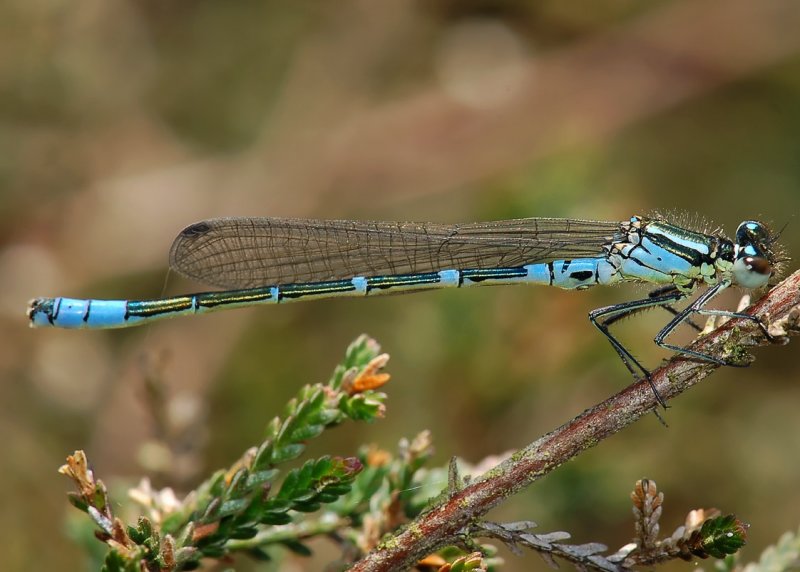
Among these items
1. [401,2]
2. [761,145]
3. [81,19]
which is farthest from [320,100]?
[761,145]

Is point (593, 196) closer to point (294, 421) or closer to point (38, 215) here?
point (294, 421)

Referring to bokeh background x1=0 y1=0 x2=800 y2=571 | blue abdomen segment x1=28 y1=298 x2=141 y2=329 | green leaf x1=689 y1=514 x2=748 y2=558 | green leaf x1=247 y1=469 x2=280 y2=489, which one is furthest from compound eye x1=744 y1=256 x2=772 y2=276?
blue abdomen segment x1=28 y1=298 x2=141 y2=329

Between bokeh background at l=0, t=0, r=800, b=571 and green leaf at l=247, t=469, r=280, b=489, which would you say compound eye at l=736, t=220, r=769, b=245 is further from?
green leaf at l=247, t=469, r=280, b=489

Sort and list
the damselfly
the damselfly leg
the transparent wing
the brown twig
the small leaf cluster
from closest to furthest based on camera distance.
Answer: the brown twig < the small leaf cluster < the damselfly leg < the damselfly < the transparent wing

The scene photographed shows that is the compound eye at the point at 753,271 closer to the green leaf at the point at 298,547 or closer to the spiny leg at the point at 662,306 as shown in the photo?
the spiny leg at the point at 662,306

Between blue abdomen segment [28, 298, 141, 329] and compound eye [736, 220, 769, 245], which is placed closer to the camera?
compound eye [736, 220, 769, 245]

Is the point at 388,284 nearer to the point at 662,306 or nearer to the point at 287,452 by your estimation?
the point at 662,306

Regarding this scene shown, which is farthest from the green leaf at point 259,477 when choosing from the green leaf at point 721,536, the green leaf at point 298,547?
the green leaf at point 721,536

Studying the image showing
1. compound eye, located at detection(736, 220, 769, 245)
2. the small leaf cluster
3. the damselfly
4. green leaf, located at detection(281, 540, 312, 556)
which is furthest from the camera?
the damselfly

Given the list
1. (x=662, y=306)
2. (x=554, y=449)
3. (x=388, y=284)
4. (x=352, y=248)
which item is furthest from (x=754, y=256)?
(x=352, y=248)
